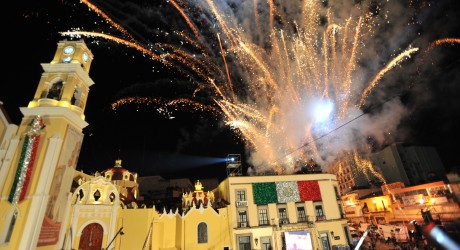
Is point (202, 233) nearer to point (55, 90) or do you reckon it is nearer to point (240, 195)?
point (240, 195)

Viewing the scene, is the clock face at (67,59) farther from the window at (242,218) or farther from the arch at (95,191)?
the window at (242,218)

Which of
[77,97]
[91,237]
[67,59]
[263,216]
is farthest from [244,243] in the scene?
[67,59]

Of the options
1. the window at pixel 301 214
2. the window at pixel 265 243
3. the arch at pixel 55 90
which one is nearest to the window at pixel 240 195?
the window at pixel 265 243

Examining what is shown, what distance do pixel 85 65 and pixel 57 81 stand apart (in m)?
2.81

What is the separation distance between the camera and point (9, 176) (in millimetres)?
15602

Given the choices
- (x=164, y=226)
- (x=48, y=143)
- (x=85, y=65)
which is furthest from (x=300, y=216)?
(x=85, y=65)

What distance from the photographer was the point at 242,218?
25.5 m

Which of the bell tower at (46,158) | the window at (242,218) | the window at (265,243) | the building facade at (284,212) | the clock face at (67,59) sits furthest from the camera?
the window at (242,218)

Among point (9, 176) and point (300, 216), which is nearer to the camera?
point (9, 176)

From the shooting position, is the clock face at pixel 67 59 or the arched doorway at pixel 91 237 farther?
the clock face at pixel 67 59

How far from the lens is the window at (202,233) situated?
2425 centimetres

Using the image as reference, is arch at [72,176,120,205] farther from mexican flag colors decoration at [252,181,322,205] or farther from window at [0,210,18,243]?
mexican flag colors decoration at [252,181,322,205]

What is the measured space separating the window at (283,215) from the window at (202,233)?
8189 millimetres

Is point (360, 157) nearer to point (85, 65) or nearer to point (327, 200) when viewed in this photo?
point (327, 200)
